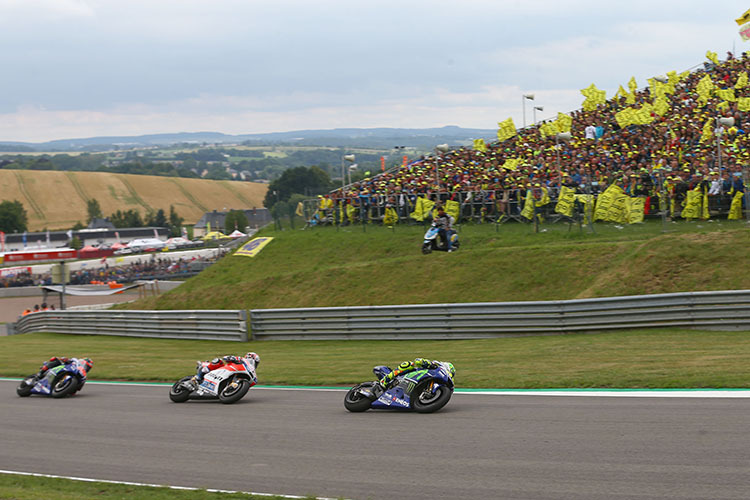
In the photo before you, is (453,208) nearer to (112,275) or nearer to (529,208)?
(529,208)

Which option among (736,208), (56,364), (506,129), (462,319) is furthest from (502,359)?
(506,129)

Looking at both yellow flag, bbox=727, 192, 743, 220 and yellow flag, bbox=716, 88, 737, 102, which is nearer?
yellow flag, bbox=727, 192, 743, 220

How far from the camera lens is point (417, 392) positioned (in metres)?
9.84

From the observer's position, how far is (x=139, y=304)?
31906mm

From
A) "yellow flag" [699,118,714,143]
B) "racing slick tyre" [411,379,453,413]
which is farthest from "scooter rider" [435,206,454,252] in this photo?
"racing slick tyre" [411,379,453,413]

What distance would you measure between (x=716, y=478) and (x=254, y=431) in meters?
5.53

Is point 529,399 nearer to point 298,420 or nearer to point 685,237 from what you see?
point 298,420

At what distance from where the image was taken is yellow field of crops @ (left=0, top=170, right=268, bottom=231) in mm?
146500

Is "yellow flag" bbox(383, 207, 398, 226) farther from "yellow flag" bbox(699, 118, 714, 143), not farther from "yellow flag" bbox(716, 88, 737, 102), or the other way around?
"yellow flag" bbox(716, 88, 737, 102)

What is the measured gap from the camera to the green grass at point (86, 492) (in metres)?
6.92

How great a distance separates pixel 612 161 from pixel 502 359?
15900 mm

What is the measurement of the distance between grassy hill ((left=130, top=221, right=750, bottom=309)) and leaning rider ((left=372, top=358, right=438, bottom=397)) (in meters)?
9.46

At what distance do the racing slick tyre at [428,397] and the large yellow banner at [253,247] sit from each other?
24.4m

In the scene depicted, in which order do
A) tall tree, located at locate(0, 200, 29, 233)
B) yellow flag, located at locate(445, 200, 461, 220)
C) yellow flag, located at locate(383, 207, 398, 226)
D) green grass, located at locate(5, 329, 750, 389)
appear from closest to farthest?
green grass, located at locate(5, 329, 750, 389), yellow flag, located at locate(445, 200, 461, 220), yellow flag, located at locate(383, 207, 398, 226), tall tree, located at locate(0, 200, 29, 233)
